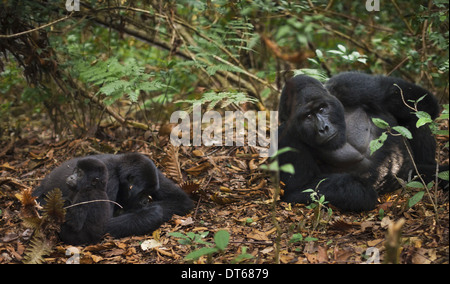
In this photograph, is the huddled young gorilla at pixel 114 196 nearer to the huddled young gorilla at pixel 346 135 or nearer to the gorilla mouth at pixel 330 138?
the huddled young gorilla at pixel 346 135

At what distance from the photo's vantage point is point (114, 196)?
422 cm

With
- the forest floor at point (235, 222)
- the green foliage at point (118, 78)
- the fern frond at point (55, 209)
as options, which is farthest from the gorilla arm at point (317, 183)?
the fern frond at point (55, 209)

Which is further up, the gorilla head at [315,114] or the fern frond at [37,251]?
the gorilla head at [315,114]

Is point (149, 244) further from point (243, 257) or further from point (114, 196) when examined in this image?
point (243, 257)

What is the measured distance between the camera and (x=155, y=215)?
404 centimetres

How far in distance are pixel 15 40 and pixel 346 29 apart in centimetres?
531

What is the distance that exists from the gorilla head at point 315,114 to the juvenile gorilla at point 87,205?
6.32ft

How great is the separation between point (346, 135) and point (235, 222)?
1.57 meters

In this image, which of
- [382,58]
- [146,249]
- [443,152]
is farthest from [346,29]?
[146,249]

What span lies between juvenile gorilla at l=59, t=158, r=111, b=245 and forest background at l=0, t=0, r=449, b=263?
171 mm

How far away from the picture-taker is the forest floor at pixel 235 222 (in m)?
3.09

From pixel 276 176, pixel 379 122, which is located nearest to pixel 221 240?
pixel 276 176
